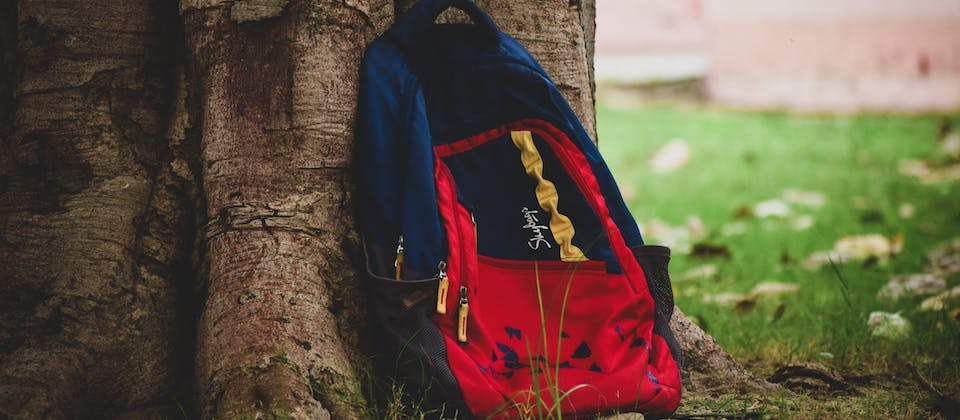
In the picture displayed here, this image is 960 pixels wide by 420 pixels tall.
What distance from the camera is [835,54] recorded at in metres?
8.87

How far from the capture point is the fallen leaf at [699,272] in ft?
12.3

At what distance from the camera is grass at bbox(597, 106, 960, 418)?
2479mm

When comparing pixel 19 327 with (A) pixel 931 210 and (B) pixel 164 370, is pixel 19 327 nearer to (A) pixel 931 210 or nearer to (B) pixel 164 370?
(B) pixel 164 370

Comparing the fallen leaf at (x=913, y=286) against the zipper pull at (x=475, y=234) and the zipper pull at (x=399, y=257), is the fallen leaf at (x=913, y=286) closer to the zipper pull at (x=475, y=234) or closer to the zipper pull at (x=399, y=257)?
the zipper pull at (x=475, y=234)

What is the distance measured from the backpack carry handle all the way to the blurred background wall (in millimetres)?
7222

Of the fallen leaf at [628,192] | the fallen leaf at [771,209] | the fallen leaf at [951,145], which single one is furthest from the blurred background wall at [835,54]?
the fallen leaf at [771,209]

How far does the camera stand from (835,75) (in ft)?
29.0

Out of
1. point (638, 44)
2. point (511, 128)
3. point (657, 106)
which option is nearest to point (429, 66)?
point (511, 128)

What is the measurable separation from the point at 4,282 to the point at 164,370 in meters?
0.40

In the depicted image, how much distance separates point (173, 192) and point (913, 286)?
270cm

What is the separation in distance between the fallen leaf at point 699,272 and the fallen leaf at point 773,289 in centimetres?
28

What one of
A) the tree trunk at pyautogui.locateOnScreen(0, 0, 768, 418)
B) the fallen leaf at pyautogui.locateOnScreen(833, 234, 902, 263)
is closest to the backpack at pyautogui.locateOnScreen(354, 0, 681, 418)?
the tree trunk at pyautogui.locateOnScreen(0, 0, 768, 418)

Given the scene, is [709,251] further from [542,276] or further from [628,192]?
[542,276]

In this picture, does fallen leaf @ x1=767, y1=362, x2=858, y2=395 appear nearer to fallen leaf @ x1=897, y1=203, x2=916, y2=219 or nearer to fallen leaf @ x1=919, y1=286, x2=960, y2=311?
fallen leaf @ x1=919, y1=286, x2=960, y2=311
